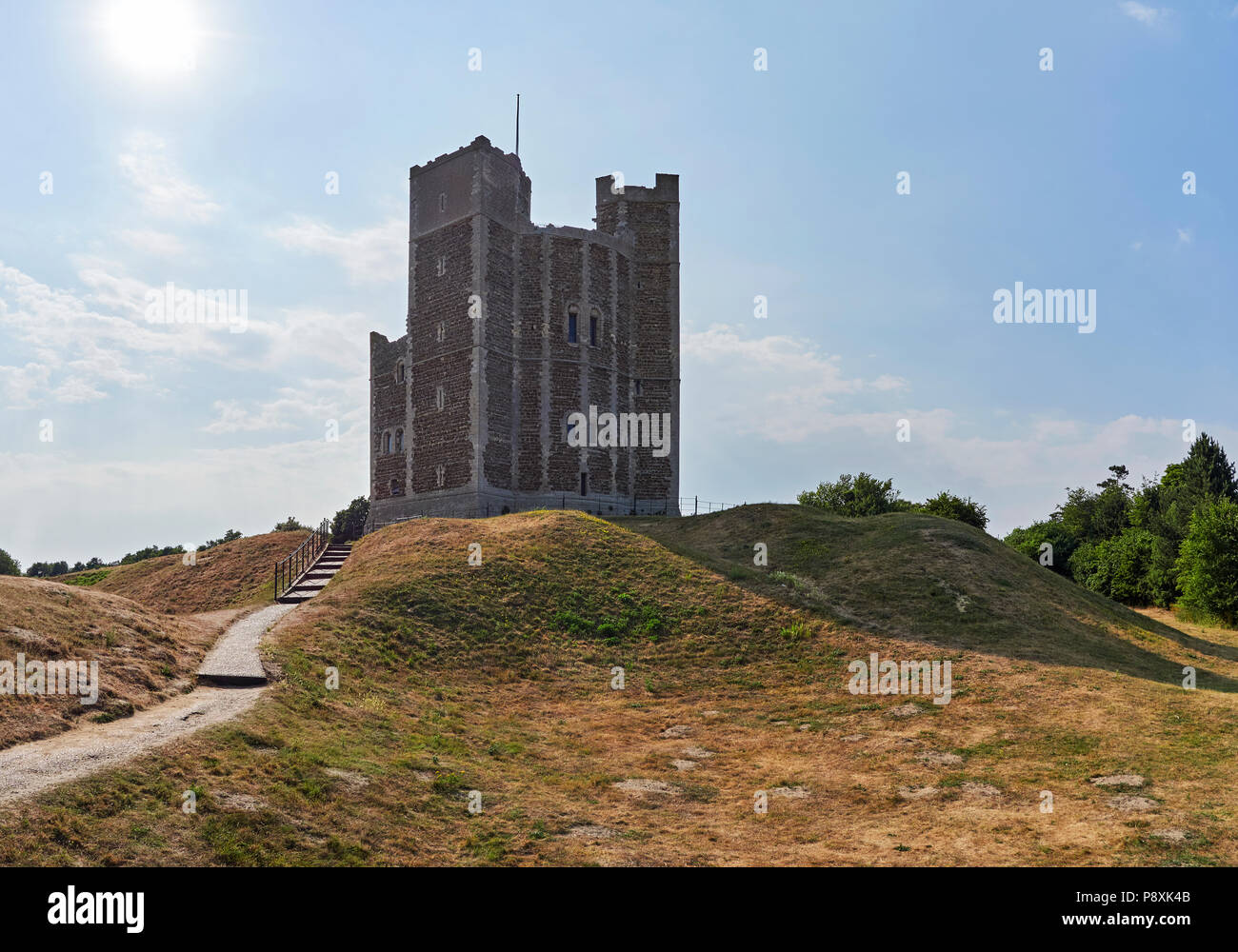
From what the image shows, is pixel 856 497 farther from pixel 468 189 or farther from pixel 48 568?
pixel 48 568

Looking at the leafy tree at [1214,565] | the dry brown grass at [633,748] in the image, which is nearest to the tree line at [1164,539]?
the leafy tree at [1214,565]

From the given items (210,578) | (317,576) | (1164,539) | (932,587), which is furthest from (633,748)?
(1164,539)

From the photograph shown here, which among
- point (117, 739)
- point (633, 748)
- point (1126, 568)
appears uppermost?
point (1126, 568)

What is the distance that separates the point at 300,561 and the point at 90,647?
1961cm

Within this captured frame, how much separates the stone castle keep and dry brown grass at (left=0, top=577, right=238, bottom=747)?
22.7 m

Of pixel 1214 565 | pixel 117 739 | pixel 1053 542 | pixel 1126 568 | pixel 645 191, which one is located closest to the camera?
pixel 117 739

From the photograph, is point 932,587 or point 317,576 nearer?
point 932,587

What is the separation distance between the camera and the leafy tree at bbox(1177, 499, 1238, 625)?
4128 cm

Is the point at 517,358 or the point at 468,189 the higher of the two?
the point at 468,189

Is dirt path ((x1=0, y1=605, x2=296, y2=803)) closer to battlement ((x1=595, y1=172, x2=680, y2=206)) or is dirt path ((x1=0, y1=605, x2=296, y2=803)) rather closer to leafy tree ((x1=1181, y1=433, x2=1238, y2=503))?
battlement ((x1=595, y1=172, x2=680, y2=206))

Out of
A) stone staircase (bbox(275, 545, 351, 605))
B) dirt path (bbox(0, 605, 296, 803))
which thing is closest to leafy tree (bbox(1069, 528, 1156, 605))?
stone staircase (bbox(275, 545, 351, 605))

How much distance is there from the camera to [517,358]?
4425 centimetres

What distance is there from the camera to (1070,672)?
2052 centimetres

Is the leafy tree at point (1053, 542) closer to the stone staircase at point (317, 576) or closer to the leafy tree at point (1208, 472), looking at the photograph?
the leafy tree at point (1208, 472)
